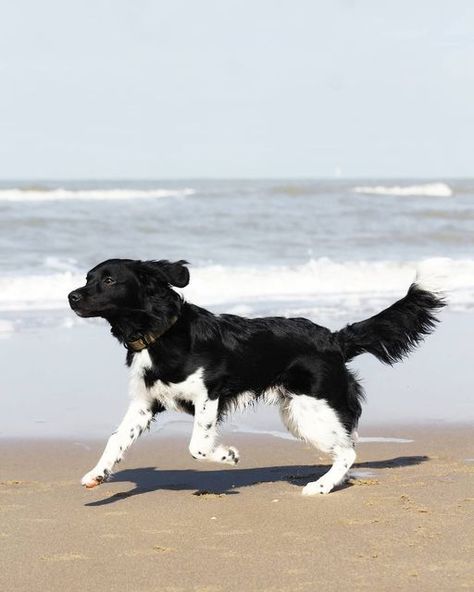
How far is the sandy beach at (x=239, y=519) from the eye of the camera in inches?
146

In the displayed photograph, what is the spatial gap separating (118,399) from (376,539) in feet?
11.9

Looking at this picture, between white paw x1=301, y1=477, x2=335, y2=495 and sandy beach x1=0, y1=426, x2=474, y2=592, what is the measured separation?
5 cm

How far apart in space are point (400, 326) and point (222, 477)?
132cm

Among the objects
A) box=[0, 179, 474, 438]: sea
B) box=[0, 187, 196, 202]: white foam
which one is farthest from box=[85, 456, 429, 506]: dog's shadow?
box=[0, 187, 196, 202]: white foam

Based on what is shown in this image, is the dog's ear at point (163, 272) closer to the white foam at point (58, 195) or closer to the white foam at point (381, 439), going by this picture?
the white foam at point (381, 439)

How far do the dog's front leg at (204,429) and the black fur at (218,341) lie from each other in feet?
0.20

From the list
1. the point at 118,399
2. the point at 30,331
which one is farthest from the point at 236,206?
the point at 118,399

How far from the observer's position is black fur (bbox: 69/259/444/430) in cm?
518

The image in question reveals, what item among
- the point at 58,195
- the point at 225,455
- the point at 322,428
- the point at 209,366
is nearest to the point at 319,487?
the point at 322,428

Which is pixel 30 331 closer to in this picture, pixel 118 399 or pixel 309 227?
pixel 118 399

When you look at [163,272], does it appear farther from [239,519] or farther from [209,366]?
[239,519]

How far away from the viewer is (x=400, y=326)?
18.9 feet

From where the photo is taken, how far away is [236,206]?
30.2 metres

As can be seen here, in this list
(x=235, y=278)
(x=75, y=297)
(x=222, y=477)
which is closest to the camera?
(x=75, y=297)
